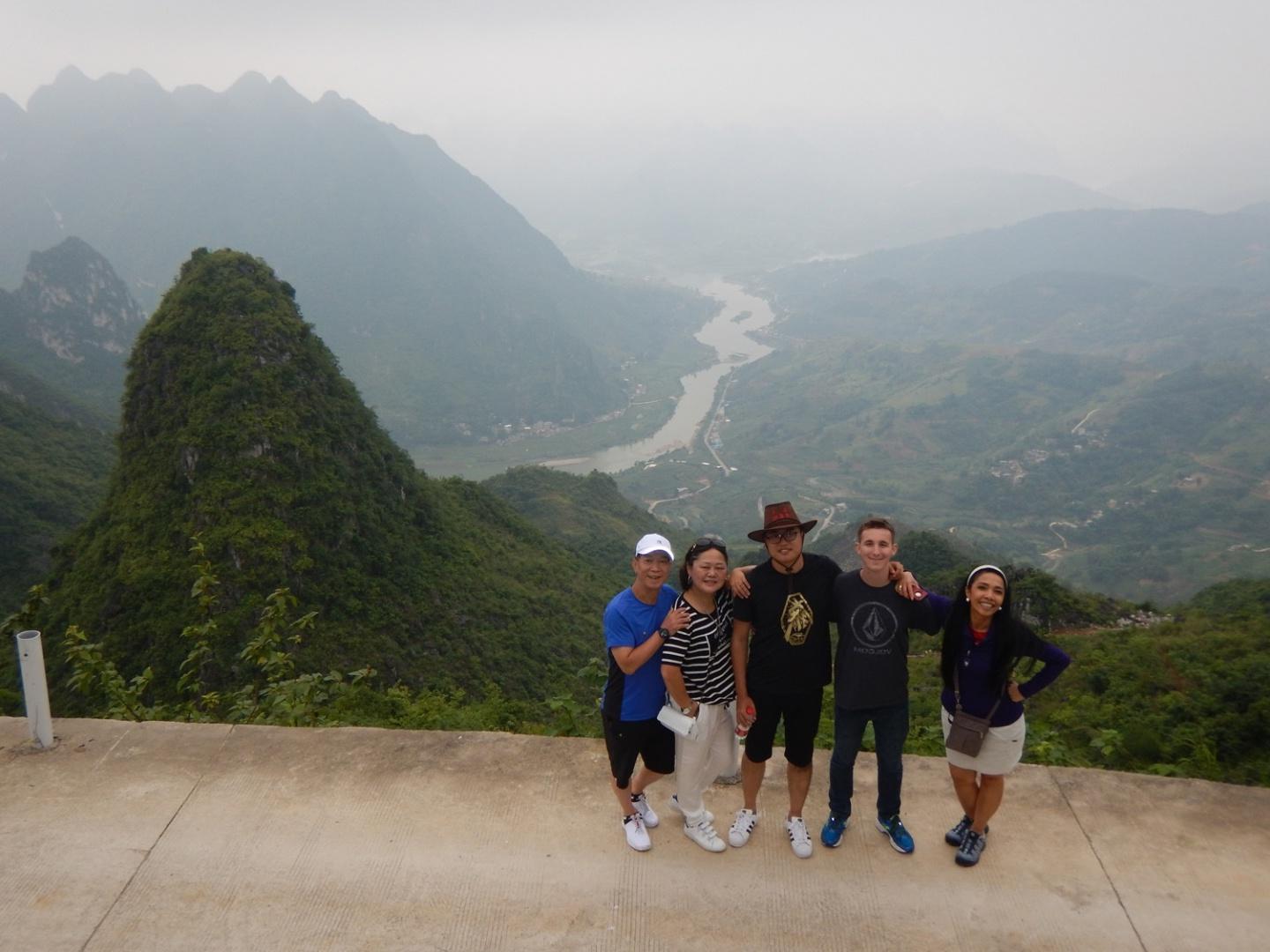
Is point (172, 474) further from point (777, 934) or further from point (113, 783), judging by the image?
point (777, 934)

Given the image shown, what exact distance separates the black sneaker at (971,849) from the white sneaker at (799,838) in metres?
0.80

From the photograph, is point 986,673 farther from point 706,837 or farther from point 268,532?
point 268,532

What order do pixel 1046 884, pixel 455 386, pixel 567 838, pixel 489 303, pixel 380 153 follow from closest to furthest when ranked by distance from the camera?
pixel 1046 884 → pixel 567 838 → pixel 455 386 → pixel 489 303 → pixel 380 153

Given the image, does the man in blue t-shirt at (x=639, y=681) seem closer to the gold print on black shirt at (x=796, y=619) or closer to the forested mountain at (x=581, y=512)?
the gold print on black shirt at (x=796, y=619)

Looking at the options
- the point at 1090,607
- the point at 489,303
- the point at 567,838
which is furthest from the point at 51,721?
the point at 489,303

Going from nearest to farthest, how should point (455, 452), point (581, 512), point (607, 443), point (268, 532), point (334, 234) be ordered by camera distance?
1. point (268, 532)
2. point (581, 512)
3. point (455, 452)
4. point (607, 443)
5. point (334, 234)

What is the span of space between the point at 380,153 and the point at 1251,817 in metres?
202

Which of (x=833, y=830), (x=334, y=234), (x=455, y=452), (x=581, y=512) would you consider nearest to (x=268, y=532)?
(x=833, y=830)

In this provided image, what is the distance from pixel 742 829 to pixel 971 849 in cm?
124

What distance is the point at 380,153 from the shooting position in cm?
18150

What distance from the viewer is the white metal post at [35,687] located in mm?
4953

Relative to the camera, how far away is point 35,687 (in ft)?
16.9

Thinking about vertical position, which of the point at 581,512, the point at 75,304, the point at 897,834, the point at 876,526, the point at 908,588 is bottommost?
the point at 581,512

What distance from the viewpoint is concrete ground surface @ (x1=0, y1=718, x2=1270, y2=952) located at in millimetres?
3902
